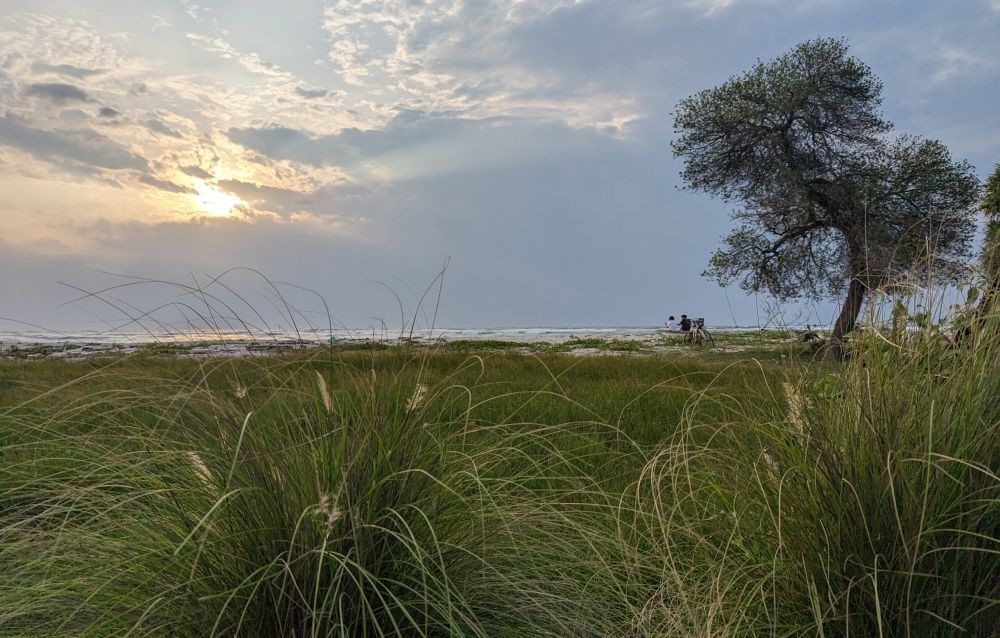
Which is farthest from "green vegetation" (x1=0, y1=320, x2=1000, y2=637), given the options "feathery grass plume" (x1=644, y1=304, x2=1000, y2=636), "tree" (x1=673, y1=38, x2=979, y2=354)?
"tree" (x1=673, y1=38, x2=979, y2=354)

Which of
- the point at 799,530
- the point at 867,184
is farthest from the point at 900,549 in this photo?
the point at 867,184

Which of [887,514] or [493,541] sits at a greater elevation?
[887,514]

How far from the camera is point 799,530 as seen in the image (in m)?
2.48

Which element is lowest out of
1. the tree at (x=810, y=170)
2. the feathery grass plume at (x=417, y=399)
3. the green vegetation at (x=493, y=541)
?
the green vegetation at (x=493, y=541)

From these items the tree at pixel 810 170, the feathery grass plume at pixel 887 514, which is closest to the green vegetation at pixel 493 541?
the feathery grass plume at pixel 887 514

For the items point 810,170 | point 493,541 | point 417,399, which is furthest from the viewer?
point 810,170

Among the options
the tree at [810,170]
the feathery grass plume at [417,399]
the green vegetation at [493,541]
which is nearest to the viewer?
the green vegetation at [493,541]

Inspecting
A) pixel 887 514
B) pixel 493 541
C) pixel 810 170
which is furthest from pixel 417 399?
pixel 810 170

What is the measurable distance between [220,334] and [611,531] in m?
2.19

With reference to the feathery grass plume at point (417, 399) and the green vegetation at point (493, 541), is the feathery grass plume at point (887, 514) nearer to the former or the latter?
the green vegetation at point (493, 541)

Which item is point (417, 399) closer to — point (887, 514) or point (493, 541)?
point (493, 541)

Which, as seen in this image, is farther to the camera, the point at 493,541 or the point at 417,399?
the point at 493,541

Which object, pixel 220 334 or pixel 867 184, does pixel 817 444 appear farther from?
pixel 867 184

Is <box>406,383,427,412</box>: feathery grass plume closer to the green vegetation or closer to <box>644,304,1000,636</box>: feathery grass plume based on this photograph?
the green vegetation
